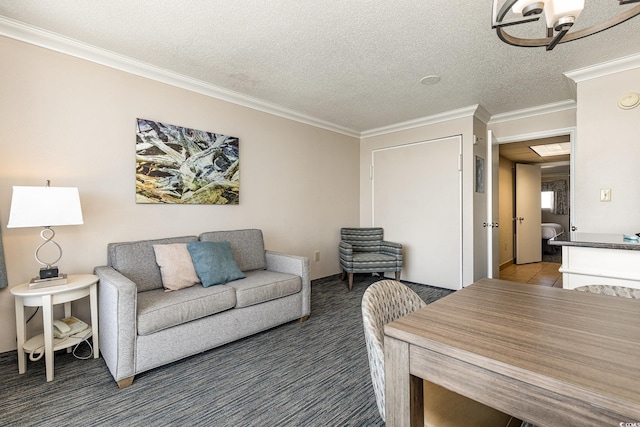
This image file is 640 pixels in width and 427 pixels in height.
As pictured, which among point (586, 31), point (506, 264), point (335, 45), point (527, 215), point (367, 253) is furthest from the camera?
point (527, 215)

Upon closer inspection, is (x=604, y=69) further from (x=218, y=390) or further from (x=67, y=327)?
(x=67, y=327)

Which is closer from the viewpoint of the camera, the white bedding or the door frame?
the door frame

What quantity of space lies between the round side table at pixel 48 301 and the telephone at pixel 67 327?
0.09m

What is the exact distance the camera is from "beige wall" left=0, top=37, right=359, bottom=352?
2143 millimetres

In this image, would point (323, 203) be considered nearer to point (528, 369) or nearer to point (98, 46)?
point (98, 46)

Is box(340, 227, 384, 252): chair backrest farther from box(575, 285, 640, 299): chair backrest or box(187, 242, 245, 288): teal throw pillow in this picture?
box(575, 285, 640, 299): chair backrest

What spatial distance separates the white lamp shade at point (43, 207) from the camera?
5.97 feet

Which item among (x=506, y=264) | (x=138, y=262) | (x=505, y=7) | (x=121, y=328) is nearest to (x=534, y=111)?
(x=506, y=264)

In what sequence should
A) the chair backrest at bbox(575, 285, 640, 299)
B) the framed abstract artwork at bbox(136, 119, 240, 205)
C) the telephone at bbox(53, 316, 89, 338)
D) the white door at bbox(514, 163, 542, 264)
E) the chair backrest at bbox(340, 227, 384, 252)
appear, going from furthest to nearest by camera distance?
1. the white door at bbox(514, 163, 542, 264)
2. the chair backrest at bbox(340, 227, 384, 252)
3. the framed abstract artwork at bbox(136, 119, 240, 205)
4. the telephone at bbox(53, 316, 89, 338)
5. the chair backrest at bbox(575, 285, 640, 299)

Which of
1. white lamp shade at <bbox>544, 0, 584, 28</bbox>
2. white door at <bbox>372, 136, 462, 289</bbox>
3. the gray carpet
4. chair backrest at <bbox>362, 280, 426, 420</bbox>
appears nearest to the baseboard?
white door at <bbox>372, 136, 462, 289</bbox>

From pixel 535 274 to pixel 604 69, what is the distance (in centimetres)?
355

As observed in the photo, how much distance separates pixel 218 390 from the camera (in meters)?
1.83

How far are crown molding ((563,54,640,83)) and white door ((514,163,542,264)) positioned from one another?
3.69 m

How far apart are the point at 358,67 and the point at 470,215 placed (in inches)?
92.8
